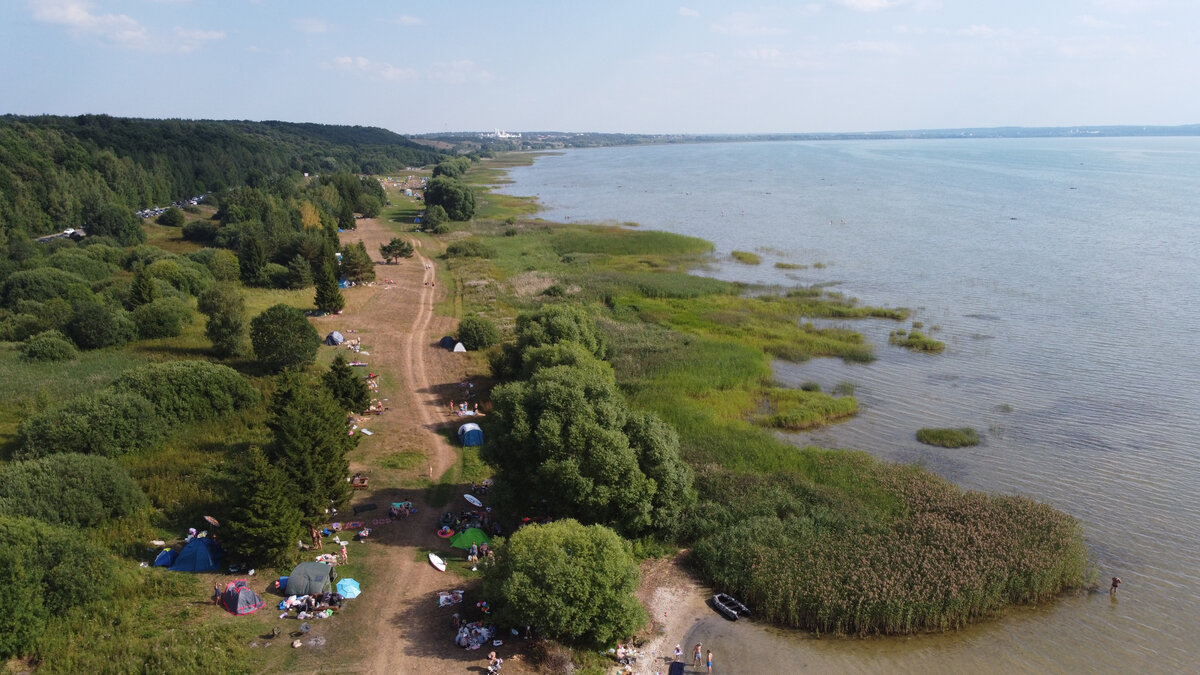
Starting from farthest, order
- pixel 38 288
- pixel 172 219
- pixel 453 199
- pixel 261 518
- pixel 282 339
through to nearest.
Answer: pixel 453 199, pixel 172 219, pixel 38 288, pixel 282 339, pixel 261 518

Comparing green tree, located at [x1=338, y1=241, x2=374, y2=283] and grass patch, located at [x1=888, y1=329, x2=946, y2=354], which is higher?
green tree, located at [x1=338, y1=241, x2=374, y2=283]

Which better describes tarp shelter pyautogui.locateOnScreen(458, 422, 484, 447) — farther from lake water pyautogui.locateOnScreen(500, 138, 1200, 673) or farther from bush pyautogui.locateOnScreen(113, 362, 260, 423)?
lake water pyautogui.locateOnScreen(500, 138, 1200, 673)

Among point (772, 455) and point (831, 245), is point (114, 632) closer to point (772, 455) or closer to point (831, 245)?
point (772, 455)

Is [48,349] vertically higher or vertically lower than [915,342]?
higher

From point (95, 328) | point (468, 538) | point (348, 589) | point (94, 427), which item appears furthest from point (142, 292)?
point (348, 589)

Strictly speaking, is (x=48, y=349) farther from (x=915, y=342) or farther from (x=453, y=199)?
(x=453, y=199)

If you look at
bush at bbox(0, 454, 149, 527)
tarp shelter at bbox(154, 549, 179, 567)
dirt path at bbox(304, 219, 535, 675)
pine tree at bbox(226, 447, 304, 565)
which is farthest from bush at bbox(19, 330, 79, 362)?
pine tree at bbox(226, 447, 304, 565)
